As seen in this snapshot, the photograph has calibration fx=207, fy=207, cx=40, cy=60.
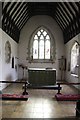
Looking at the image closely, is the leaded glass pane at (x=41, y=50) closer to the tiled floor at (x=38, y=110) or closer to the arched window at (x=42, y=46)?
the arched window at (x=42, y=46)

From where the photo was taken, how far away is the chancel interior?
6879mm

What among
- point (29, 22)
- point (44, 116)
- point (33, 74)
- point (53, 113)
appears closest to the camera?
point (44, 116)

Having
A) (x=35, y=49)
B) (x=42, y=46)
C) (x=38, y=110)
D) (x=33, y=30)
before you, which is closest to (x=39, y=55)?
(x=35, y=49)

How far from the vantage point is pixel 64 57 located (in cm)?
1445

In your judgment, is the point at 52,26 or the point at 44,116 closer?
the point at 44,116

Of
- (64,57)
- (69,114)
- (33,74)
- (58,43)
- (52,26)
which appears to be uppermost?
(52,26)

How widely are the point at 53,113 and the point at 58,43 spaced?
979 centimetres

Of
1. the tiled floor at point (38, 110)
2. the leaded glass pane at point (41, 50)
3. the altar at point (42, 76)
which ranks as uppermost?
the leaded glass pane at point (41, 50)

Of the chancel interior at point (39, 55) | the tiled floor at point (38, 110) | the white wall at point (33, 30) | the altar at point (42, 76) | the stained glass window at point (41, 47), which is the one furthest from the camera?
the stained glass window at point (41, 47)

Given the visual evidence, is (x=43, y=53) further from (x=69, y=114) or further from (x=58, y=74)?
(x=69, y=114)

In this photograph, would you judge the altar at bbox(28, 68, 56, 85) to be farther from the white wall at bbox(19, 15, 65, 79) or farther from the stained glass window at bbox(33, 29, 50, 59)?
the stained glass window at bbox(33, 29, 50, 59)

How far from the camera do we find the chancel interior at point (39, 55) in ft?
22.6

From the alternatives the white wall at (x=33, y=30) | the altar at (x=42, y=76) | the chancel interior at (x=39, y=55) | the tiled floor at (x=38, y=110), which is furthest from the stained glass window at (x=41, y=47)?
the tiled floor at (x=38, y=110)

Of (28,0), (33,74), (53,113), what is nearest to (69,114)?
(53,113)
